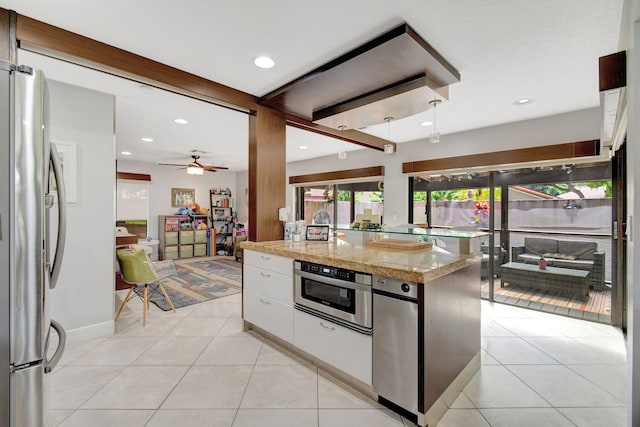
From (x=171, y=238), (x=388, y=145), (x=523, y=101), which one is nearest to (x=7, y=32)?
(x=388, y=145)

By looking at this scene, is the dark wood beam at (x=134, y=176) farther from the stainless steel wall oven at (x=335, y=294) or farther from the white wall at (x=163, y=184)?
the stainless steel wall oven at (x=335, y=294)

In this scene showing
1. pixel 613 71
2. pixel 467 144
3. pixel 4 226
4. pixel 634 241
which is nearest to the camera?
pixel 4 226

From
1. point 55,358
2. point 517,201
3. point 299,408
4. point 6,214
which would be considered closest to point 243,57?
point 6,214

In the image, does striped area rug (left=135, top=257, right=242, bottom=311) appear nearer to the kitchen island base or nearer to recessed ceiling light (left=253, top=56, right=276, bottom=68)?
the kitchen island base

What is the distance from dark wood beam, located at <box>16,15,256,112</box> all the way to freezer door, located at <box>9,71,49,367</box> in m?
1.28

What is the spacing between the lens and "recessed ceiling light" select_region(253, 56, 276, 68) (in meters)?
2.27

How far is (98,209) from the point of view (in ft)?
9.54

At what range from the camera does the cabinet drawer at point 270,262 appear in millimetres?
2475

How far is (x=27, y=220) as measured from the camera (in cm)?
100

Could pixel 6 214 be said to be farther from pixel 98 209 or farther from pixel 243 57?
pixel 98 209

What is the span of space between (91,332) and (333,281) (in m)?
2.57

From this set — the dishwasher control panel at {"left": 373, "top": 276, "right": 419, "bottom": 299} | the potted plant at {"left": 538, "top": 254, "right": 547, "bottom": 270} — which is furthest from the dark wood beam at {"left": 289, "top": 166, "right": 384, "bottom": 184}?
the dishwasher control panel at {"left": 373, "top": 276, "right": 419, "bottom": 299}

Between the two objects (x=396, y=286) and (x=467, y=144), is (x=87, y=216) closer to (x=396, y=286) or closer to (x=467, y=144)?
(x=396, y=286)

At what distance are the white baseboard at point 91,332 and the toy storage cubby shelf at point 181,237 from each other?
15.4ft
